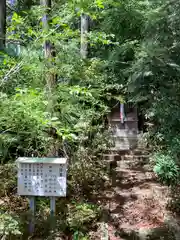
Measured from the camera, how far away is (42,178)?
3.13 meters

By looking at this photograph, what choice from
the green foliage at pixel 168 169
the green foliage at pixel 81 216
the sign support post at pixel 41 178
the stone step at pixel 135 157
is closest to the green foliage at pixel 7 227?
the sign support post at pixel 41 178

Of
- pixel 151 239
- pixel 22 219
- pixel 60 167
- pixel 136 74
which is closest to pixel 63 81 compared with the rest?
pixel 136 74

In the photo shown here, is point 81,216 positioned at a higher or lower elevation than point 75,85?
lower

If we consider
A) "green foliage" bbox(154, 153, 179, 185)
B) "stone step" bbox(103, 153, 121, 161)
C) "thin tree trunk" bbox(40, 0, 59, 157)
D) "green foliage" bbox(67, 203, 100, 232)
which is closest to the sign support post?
"green foliage" bbox(67, 203, 100, 232)

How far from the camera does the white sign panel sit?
313 centimetres

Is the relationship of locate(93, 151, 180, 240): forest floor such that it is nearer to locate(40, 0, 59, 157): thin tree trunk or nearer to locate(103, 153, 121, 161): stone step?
locate(103, 153, 121, 161): stone step

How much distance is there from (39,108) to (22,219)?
1426 mm

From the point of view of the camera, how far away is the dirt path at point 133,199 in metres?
3.47

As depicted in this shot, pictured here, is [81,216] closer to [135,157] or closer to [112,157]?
[112,157]

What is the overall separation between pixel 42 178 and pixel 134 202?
1812 millimetres

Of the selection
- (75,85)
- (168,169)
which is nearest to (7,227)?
(75,85)

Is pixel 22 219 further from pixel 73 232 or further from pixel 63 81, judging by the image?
pixel 63 81

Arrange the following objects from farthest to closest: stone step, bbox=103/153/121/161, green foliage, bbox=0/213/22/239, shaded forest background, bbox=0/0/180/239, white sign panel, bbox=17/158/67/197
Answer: stone step, bbox=103/153/121/161, white sign panel, bbox=17/158/67/197, shaded forest background, bbox=0/0/180/239, green foliage, bbox=0/213/22/239

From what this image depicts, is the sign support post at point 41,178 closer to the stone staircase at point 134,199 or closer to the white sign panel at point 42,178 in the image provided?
the white sign panel at point 42,178
